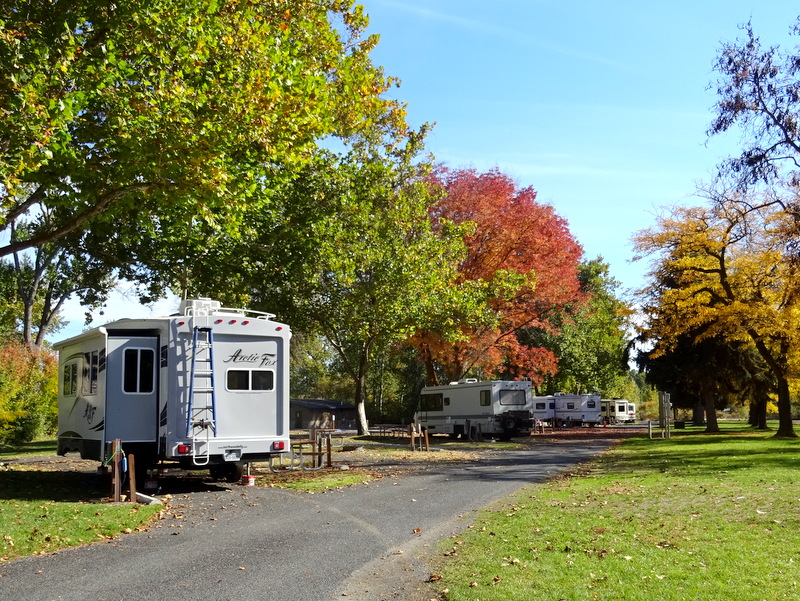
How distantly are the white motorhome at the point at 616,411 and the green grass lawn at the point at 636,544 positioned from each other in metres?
47.0

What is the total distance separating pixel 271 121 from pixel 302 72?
63.2 inches

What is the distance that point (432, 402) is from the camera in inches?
1373

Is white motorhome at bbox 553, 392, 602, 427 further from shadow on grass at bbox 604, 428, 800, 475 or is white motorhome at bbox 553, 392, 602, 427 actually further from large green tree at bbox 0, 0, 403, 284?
large green tree at bbox 0, 0, 403, 284

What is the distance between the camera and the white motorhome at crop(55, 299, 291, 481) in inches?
507

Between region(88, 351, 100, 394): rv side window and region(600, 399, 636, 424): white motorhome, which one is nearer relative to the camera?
region(88, 351, 100, 394): rv side window

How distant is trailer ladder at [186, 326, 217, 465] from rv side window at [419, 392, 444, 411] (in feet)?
71.7

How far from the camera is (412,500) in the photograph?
1220cm

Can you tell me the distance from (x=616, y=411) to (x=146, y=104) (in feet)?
182

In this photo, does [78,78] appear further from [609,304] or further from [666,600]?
[609,304]

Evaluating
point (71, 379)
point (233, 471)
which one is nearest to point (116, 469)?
point (233, 471)

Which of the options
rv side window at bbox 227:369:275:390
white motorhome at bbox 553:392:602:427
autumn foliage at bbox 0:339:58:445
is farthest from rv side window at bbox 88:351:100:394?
white motorhome at bbox 553:392:602:427

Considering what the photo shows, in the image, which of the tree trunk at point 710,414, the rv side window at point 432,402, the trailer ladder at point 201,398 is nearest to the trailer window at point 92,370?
the trailer ladder at point 201,398

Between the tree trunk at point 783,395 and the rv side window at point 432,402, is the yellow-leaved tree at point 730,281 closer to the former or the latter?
the tree trunk at point 783,395

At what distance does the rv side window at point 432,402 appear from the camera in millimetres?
34219
